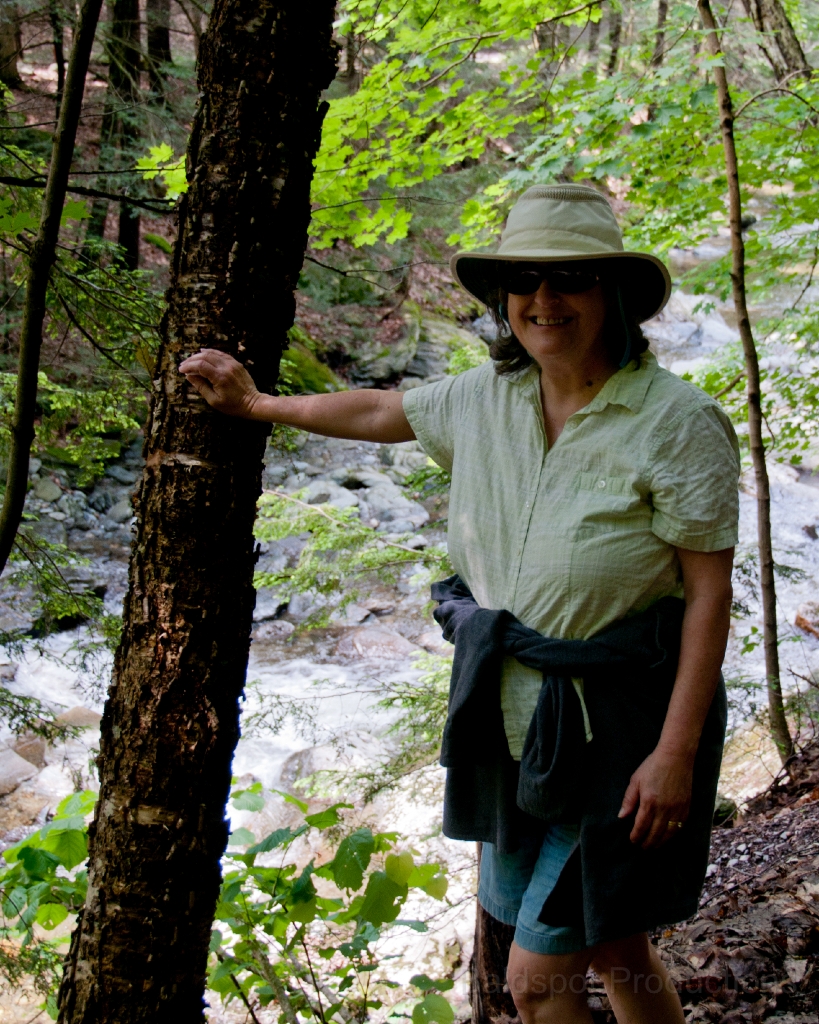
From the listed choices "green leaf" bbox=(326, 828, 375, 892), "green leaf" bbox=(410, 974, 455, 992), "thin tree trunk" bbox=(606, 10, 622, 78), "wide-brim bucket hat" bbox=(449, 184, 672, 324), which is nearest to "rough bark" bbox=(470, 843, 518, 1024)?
"green leaf" bbox=(410, 974, 455, 992)

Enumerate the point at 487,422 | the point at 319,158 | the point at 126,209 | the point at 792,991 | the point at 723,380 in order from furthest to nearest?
the point at 126,209
the point at 723,380
the point at 319,158
the point at 792,991
the point at 487,422

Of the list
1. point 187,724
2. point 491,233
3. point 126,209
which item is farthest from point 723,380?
point 126,209

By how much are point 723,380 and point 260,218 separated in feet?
14.1

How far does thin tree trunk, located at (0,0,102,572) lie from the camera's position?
184 cm

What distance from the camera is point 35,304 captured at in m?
1.88

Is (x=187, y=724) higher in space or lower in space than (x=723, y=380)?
lower

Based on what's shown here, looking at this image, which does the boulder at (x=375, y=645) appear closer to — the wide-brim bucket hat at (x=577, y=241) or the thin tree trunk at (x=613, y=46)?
the thin tree trunk at (x=613, y=46)

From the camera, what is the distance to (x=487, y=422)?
1849mm

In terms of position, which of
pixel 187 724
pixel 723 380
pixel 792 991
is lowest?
pixel 792 991

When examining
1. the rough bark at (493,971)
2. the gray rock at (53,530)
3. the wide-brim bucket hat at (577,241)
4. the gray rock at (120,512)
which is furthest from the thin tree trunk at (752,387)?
the gray rock at (120,512)

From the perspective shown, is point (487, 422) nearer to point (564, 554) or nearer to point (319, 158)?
point (564, 554)

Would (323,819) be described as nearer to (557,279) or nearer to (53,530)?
(557,279)

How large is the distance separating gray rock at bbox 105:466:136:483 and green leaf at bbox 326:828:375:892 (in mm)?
9314

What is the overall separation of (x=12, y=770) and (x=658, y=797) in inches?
233
